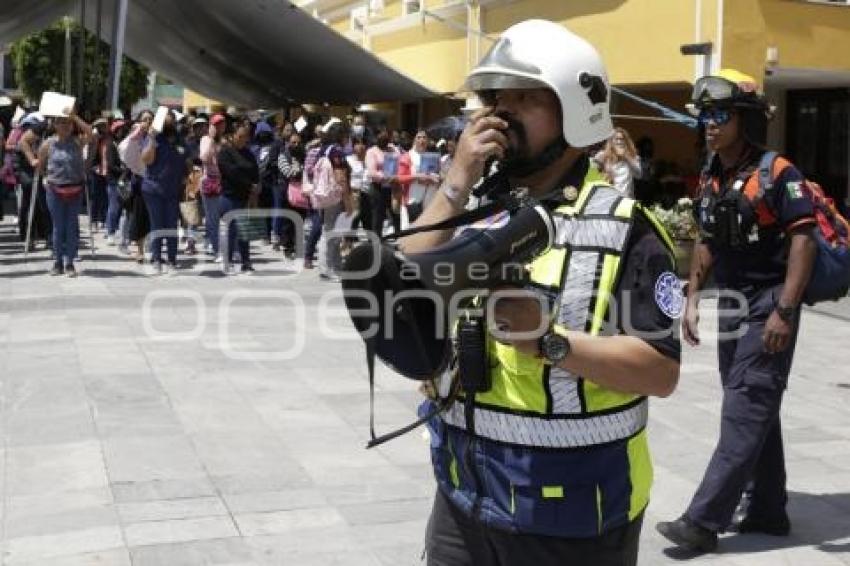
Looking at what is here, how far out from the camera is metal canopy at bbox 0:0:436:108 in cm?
1825

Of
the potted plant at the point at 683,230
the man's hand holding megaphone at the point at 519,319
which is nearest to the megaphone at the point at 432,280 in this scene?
the man's hand holding megaphone at the point at 519,319

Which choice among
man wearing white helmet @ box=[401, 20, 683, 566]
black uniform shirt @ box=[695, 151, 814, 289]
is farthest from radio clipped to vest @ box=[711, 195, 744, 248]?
man wearing white helmet @ box=[401, 20, 683, 566]

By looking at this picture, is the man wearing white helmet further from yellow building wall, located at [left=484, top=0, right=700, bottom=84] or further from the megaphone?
yellow building wall, located at [left=484, top=0, right=700, bottom=84]

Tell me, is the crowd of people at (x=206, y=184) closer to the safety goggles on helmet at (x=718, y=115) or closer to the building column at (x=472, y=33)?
the building column at (x=472, y=33)

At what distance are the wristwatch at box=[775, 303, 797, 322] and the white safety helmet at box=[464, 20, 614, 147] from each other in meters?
2.12

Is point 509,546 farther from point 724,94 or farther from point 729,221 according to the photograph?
point 724,94

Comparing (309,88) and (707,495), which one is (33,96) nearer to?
(309,88)

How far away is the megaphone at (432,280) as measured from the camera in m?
1.82

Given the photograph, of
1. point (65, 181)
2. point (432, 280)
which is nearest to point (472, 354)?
point (432, 280)

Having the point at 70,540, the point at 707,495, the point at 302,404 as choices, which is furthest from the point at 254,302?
the point at 707,495

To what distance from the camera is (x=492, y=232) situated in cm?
188

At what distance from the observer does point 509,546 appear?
2.22 m

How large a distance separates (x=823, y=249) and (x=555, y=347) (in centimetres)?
253

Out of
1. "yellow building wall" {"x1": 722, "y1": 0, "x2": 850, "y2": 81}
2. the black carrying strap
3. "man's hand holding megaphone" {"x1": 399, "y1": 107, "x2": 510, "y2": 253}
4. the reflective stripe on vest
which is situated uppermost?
"yellow building wall" {"x1": 722, "y1": 0, "x2": 850, "y2": 81}
